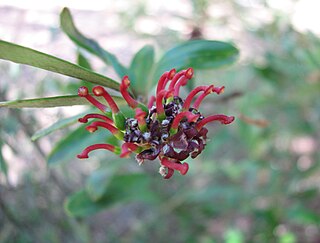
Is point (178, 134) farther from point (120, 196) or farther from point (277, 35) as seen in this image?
Answer: point (277, 35)

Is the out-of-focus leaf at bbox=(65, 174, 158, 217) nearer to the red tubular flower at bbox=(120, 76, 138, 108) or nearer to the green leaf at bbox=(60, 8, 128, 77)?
the green leaf at bbox=(60, 8, 128, 77)

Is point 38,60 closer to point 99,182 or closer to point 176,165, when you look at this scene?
point 176,165

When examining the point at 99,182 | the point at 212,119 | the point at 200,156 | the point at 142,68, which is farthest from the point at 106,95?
the point at 200,156

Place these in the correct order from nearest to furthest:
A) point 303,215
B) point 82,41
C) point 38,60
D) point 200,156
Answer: point 38,60 → point 82,41 → point 303,215 → point 200,156

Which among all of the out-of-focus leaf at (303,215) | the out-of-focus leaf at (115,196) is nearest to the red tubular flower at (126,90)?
the out-of-focus leaf at (115,196)

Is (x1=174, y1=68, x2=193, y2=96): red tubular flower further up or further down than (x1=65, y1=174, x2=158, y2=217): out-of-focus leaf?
further down

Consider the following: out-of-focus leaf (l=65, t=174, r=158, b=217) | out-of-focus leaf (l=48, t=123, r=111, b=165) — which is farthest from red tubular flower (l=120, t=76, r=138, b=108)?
out-of-focus leaf (l=65, t=174, r=158, b=217)
